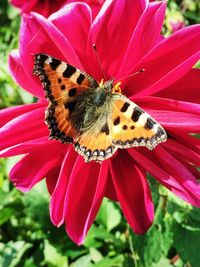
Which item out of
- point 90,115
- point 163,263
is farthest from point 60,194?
point 163,263

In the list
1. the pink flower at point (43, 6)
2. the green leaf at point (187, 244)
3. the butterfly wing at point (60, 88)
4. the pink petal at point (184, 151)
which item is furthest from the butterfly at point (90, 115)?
the green leaf at point (187, 244)

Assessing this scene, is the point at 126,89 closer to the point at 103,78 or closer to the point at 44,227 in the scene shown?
the point at 103,78

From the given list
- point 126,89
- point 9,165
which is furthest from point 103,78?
point 9,165

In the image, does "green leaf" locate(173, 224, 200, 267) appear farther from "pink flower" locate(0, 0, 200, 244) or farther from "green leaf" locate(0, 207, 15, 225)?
"green leaf" locate(0, 207, 15, 225)

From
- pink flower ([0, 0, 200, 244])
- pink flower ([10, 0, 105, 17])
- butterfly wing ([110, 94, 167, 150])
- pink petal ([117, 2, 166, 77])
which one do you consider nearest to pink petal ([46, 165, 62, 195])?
pink flower ([0, 0, 200, 244])

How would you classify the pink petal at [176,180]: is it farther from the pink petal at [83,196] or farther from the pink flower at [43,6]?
the pink flower at [43,6]

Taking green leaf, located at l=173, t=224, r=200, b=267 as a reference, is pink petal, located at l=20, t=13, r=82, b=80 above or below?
above

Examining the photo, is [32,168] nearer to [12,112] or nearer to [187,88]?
[12,112]
